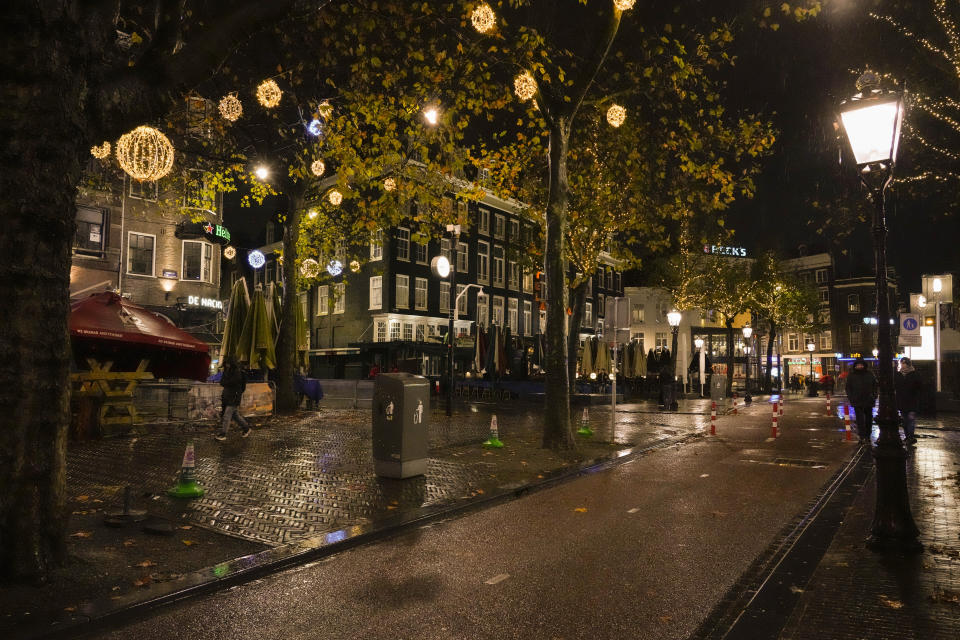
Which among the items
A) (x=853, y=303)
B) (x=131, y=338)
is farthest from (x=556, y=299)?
(x=853, y=303)

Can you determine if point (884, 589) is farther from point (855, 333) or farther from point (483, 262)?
point (855, 333)

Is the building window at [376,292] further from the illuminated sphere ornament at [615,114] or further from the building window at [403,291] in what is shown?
the illuminated sphere ornament at [615,114]

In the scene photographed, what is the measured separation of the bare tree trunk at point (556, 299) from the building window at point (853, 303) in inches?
2967

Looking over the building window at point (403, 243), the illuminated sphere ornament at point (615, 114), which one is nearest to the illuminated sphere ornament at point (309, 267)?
the illuminated sphere ornament at point (615, 114)

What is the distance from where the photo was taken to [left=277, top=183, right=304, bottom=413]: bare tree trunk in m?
19.5

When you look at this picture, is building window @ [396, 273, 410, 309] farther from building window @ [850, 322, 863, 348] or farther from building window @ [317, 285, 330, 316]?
building window @ [850, 322, 863, 348]

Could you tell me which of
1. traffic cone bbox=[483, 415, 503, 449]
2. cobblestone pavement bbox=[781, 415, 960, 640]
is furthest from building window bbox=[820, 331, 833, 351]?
cobblestone pavement bbox=[781, 415, 960, 640]

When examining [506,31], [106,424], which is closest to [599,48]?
[506,31]

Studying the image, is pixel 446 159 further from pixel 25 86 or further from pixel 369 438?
pixel 25 86

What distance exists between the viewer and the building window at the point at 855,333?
2990 inches

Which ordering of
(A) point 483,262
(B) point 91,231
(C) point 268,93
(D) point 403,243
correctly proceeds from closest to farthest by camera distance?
(C) point 268,93
(B) point 91,231
(D) point 403,243
(A) point 483,262

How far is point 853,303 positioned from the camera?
252ft

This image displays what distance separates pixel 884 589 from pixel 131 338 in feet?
42.6

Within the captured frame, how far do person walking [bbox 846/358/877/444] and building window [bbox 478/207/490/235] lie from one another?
35.0m
